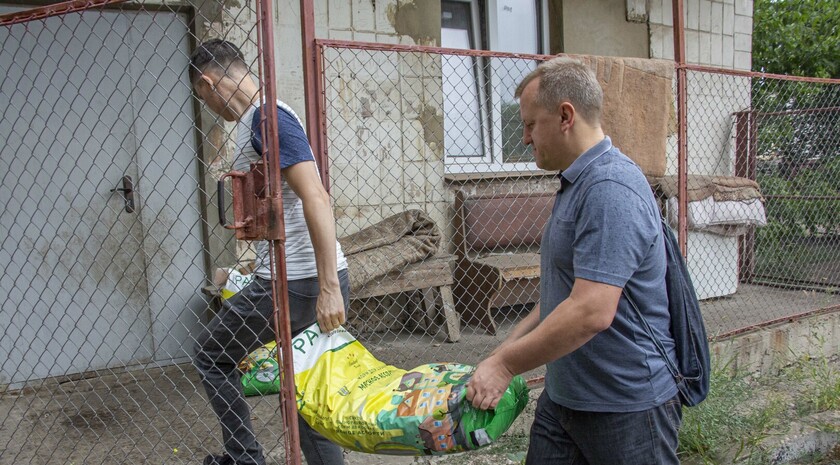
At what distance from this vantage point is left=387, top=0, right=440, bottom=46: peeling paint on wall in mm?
5039

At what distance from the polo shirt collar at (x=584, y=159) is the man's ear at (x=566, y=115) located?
82 millimetres

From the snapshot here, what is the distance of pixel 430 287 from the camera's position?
16.1 ft

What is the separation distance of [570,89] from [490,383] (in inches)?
29.8

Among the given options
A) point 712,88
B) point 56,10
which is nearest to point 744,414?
point 56,10

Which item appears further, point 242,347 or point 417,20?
point 417,20

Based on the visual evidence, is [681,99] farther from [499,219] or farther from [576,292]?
[576,292]

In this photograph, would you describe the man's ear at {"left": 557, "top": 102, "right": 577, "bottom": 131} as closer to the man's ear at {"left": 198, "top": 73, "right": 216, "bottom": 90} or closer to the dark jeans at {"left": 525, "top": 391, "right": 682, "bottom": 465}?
the dark jeans at {"left": 525, "top": 391, "right": 682, "bottom": 465}

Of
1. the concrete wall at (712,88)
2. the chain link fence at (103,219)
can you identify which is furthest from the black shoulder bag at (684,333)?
the concrete wall at (712,88)

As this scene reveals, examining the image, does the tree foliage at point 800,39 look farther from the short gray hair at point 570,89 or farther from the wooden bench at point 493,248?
the short gray hair at point 570,89

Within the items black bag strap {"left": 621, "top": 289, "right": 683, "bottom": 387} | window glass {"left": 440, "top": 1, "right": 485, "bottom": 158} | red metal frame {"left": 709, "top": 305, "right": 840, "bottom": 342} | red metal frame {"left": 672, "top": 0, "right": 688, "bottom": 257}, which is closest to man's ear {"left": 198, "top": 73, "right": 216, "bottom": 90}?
black bag strap {"left": 621, "top": 289, "right": 683, "bottom": 387}

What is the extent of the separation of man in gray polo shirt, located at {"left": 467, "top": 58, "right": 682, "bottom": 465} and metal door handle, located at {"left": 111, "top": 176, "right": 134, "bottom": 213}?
10.5ft

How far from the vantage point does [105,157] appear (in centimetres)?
427

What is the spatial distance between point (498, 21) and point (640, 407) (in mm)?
4571

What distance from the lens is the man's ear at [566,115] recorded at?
1.71 meters
